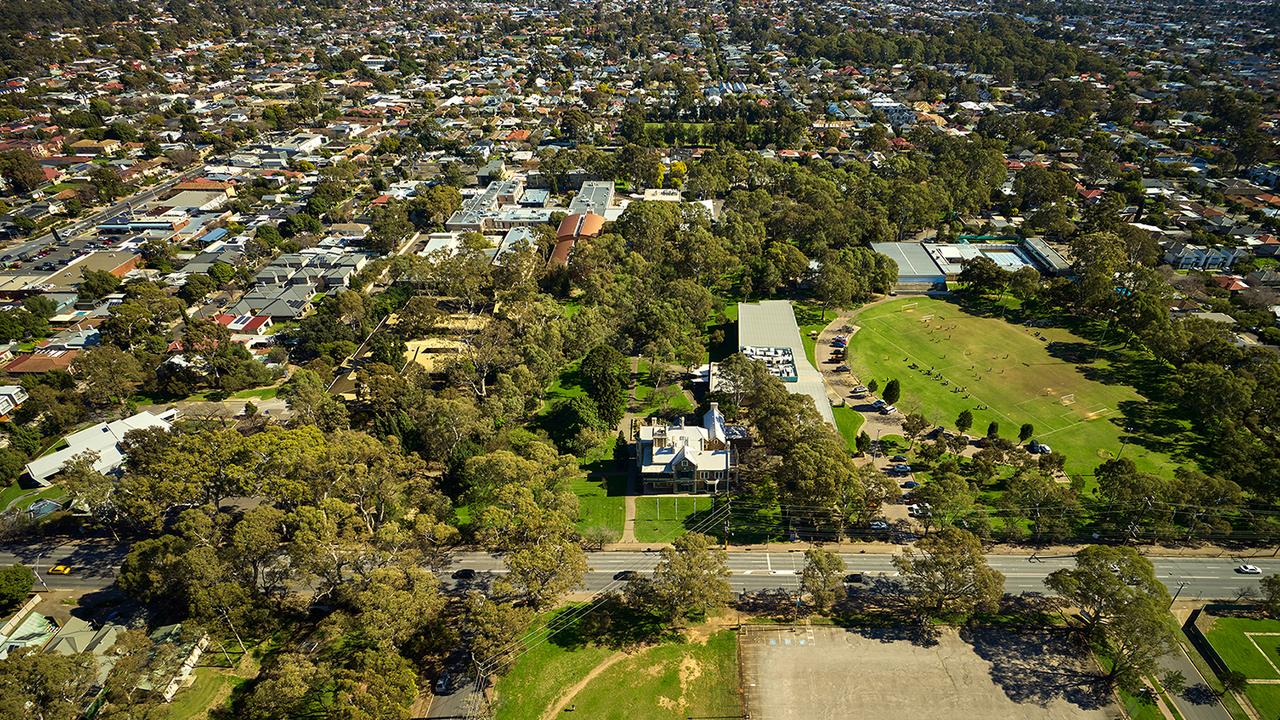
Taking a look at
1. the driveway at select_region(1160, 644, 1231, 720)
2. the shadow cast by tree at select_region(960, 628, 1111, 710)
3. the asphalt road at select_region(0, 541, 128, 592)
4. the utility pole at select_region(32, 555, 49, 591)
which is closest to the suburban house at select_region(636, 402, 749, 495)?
the shadow cast by tree at select_region(960, 628, 1111, 710)

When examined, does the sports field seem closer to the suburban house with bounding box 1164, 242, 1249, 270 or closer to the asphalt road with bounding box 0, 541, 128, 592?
the suburban house with bounding box 1164, 242, 1249, 270

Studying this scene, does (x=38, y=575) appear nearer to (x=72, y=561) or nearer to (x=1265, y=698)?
(x=72, y=561)

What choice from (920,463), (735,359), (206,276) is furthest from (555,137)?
(920,463)

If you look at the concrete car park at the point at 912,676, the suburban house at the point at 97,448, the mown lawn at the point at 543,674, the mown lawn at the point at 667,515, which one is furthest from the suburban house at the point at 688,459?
the suburban house at the point at 97,448

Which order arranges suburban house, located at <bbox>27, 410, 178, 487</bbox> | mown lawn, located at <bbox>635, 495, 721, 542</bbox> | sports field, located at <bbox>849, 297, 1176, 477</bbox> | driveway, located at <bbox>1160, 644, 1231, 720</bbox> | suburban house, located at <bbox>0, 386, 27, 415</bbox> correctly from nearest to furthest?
1. driveway, located at <bbox>1160, 644, 1231, 720</bbox>
2. mown lawn, located at <bbox>635, 495, 721, 542</bbox>
3. suburban house, located at <bbox>27, 410, 178, 487</bbox>
4. sports field, located at <bbox>849, 297, 1176, 477</bbox>
5. suburban house, located at <bbox>0, 386, 27, 415</bbox>

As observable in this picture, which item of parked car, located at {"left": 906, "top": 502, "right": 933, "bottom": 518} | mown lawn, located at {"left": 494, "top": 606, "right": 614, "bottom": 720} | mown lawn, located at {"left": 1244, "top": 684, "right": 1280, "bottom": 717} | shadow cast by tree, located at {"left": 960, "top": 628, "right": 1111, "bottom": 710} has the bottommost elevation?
mown lawn, located at {"left": 494, "top": 606, "right": 614, "bottom": 720}

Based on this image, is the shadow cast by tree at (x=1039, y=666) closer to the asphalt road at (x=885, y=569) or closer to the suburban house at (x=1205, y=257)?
the asphalt road at (x=885, y=569)

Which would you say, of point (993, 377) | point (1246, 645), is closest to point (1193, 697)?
point (1246, 645)

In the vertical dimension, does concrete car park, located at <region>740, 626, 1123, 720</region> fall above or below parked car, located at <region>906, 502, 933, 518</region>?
below

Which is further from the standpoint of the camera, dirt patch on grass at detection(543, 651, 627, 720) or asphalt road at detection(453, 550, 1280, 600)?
asphalt road at detection(453, 550, 1280, 600)

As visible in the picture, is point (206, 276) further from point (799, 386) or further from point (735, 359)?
point (799, 386)
